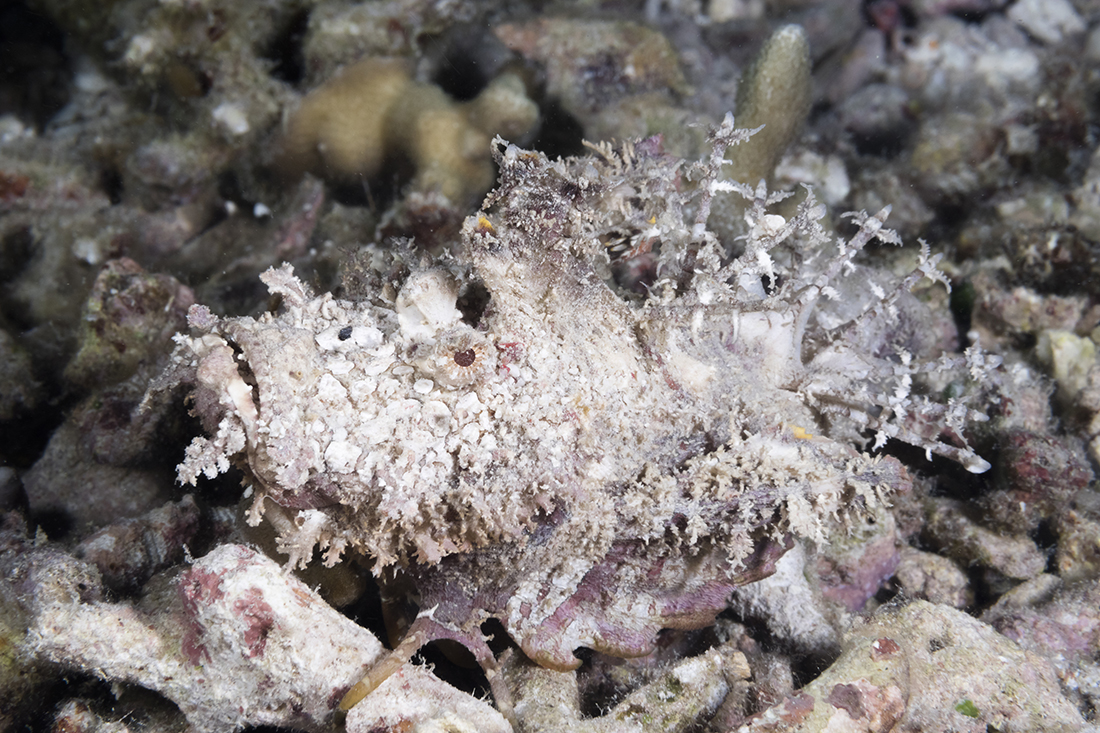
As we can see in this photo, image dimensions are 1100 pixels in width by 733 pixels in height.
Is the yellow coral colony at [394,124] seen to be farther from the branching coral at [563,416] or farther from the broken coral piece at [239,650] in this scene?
the broken coral piece at [239,650]

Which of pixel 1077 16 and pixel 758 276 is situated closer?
pixel 758 276

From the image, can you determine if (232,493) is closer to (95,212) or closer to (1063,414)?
(95,212)

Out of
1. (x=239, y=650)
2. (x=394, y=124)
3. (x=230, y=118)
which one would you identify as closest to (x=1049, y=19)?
(x=394, y=124)

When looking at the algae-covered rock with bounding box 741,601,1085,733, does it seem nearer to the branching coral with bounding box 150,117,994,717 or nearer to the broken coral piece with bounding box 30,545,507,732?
the branching coral with bounding box 150,117,994,717

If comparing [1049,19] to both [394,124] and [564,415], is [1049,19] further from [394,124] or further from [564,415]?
[564,415]

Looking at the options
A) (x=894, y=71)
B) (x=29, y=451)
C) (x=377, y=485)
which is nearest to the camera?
(x=377, y=485)

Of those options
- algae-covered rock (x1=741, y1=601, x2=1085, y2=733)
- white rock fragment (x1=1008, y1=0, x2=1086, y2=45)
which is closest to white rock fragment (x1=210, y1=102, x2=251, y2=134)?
algae-covered rock (x1=741, y1=601, x2=1085, y2=733)

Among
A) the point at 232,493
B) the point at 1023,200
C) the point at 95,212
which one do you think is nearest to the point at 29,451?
the point at 232,493
